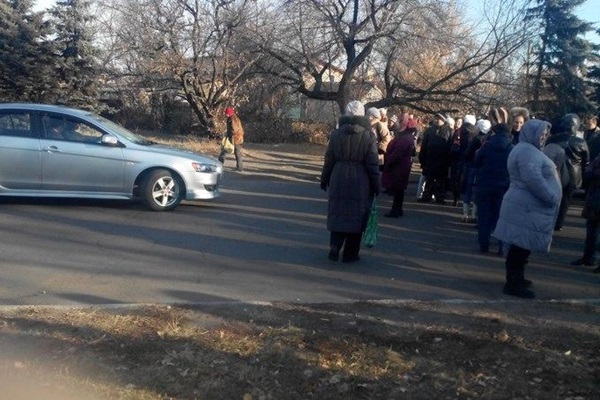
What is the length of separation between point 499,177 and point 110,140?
5.80 meters

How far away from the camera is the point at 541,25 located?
24.1 meters

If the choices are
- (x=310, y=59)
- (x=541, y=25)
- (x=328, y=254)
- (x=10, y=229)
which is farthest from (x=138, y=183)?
(x=541, y=25)

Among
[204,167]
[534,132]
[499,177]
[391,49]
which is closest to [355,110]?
[499,177]

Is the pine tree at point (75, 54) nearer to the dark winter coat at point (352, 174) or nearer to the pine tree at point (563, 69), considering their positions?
the pine tree at point (563, 69)

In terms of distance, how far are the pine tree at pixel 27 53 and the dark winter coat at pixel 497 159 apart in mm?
22607

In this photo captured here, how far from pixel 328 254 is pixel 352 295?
5.94 feet

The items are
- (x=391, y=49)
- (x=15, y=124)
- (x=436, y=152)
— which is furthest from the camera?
(x=391, y=49)

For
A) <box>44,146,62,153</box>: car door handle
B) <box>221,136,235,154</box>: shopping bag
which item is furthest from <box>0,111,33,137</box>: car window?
<box>221,136,235,154</box>: shopping bag

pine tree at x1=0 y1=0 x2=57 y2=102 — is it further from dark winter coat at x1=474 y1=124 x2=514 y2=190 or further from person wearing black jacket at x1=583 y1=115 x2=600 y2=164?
dark winter coat at x1=474 y1=124 x2=514 y2=190

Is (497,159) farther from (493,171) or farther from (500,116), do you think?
(500,116)

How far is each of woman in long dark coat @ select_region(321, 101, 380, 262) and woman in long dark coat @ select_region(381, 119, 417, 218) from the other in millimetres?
3567

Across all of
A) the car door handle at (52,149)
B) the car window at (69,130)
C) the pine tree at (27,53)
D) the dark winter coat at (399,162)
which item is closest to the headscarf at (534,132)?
the dark winter coat at (399,162)

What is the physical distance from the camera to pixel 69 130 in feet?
38.0

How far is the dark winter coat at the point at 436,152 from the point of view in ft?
44.6
